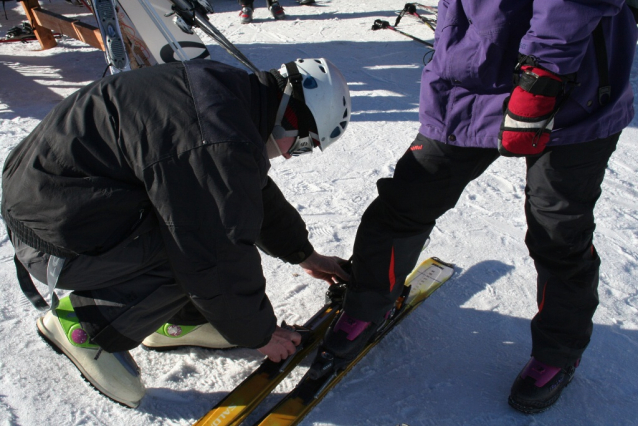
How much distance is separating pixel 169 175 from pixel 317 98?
21.9 inches

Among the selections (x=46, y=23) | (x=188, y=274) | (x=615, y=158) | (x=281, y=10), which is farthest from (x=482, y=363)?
(x=281, y=10)

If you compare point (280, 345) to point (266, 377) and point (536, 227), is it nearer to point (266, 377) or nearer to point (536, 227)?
point (266, 377)

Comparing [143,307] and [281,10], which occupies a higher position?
[143,307]

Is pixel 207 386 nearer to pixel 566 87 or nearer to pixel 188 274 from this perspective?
pixel 188 274

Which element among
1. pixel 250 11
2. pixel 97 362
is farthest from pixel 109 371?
pixel 250 11

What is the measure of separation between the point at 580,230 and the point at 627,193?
6.61 ft

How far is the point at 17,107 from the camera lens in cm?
444

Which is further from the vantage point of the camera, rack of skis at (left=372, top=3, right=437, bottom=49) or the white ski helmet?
rack of skis at (left=372, top=3, right=437, bottom=49)

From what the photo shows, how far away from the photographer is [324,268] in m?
2.46

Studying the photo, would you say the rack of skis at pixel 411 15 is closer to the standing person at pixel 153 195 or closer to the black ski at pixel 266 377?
the black ski at pixel 266 377

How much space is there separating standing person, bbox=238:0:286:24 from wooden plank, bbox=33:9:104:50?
259 cm

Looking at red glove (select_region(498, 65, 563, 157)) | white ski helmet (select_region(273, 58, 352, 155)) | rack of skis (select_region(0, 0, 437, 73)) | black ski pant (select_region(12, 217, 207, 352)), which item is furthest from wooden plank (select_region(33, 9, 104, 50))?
red glove (select_region(498, 65, 563, 157))

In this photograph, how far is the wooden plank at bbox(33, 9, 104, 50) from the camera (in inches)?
189

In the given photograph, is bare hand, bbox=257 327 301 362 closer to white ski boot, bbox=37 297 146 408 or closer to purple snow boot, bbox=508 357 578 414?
white ski boot, bbox=37 297 146 408
